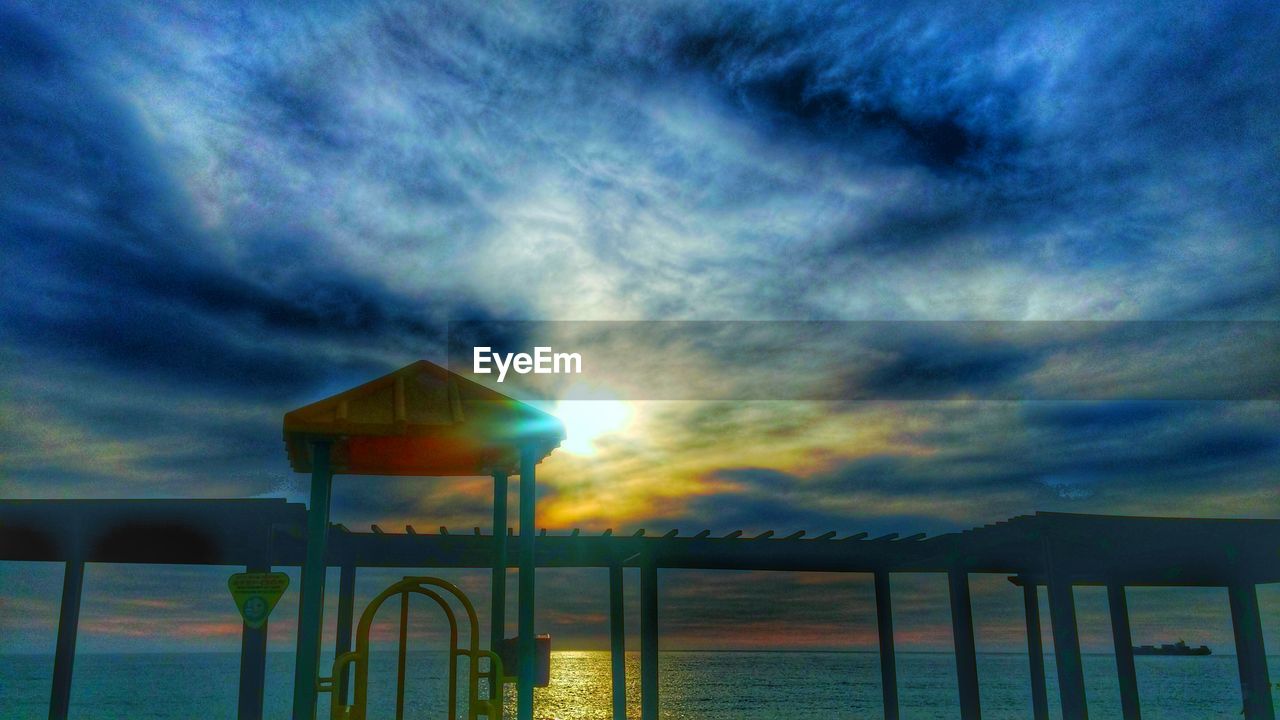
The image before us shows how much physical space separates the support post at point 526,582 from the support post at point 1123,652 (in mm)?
15948

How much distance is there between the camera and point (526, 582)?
896 cm

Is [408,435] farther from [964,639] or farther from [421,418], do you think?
[964,639]

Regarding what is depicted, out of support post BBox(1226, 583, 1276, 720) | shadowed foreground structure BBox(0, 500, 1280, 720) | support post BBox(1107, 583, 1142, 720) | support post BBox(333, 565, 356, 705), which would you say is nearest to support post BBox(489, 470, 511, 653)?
shadowed foreground structure BBox(0, 500, 1280, 720)

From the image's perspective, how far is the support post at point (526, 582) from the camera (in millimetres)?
8758

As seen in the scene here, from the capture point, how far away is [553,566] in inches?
762

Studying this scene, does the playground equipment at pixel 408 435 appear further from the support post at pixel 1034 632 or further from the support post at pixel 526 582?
the support post at pixel 1034 632

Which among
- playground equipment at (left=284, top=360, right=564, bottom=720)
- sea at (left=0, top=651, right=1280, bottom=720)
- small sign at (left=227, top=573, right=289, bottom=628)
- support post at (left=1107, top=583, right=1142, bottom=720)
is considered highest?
playground equipment at (left=284, top=360, right=564, bottom=720)

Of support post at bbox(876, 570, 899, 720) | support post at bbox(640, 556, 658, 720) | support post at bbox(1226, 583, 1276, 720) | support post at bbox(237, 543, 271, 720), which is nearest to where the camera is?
support post at bbox(237, 543, 271, 720)

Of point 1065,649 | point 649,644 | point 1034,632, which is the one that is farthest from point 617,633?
point 1034,632

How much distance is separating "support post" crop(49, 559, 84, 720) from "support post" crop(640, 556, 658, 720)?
1010 centimetres

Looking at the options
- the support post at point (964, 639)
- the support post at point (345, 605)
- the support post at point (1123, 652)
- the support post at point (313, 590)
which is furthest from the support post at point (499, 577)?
the support post at point (1123, 652)

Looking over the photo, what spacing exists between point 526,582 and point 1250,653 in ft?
68.4

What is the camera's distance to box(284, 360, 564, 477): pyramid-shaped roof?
8797 millimetres

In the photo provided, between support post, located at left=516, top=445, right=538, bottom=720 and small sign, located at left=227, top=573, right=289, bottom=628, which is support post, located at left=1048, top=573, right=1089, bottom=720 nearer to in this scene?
support post, located at left=516, top=445, right=538, bottom=720
